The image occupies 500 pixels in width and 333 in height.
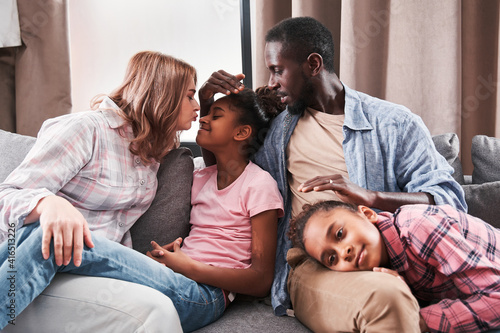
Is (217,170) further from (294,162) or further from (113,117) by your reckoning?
(113,117)

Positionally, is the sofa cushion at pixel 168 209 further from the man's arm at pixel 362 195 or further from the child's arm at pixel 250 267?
the man's arm at pixel 362 195

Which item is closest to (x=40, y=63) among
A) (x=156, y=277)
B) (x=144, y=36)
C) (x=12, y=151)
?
(x=144, y=36)

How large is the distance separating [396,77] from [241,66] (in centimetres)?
94

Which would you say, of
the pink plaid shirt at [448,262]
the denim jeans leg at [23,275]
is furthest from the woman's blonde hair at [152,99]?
the pink plaid shirt at [448,262]

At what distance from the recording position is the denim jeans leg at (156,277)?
1.13m

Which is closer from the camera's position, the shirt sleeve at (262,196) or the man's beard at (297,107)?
the shirt sleeve at (262,196)

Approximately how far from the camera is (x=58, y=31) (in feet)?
7.96

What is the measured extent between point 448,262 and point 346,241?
0.25 m

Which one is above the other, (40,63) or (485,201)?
(40,63)

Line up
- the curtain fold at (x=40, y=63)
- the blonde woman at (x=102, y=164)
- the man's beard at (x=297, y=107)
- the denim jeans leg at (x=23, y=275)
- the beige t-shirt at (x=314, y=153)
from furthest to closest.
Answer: the curtain fold at (x=40, y=63), the man's beard at (x=297, y=107), the beige t-shirt at (x=314, y=153), the blonde woman at (x=102, y=164), the denim jeans leg at (x=23, y=275)

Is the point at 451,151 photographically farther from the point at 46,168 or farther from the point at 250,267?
the point at 46,168

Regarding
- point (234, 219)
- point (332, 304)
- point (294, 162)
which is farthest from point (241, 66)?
point (332, 304)

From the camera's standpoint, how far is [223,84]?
1.58 metres

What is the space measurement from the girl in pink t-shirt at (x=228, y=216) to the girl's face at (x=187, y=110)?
63 millimetres
